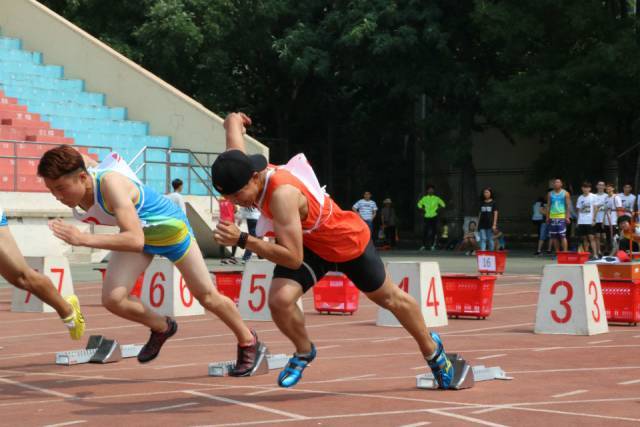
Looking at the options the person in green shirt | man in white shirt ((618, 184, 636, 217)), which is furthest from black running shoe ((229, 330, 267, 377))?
the person in green shirt

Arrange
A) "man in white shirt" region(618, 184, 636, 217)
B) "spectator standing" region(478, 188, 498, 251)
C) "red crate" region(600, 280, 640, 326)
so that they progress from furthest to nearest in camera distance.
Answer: "spectator standing" region(478, 188, 498, 251) → "man in white shirt" region(618, 184, 636, 217) → "red crate" region(600, 280, 640, 326)

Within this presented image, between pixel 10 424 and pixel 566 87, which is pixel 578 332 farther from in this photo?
pixel 566 87

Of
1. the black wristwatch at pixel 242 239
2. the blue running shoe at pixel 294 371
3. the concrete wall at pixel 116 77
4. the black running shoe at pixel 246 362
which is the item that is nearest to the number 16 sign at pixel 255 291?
the black running shoe at pixel 246 362

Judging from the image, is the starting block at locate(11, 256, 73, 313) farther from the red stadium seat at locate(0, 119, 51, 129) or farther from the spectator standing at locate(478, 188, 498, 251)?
the spectator standing at locate(478, 188, 498, 251)

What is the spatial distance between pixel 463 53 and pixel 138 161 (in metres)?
12.9

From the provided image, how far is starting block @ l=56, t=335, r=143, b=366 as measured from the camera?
10.8 metres

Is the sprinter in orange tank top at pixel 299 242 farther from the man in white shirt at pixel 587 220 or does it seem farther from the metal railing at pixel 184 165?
the man in white shirt at pixel 587 220

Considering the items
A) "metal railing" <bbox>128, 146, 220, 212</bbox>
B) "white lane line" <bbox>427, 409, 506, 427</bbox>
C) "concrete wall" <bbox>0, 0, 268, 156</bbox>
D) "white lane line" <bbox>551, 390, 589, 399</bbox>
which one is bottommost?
"white lane line" <bbox>427, 409, 506, 427</bbox>

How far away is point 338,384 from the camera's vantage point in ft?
31.2

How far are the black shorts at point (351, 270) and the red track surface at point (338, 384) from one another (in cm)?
82

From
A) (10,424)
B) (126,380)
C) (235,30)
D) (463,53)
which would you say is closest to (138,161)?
(235,30)

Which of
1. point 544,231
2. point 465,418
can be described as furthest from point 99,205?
point 544,231

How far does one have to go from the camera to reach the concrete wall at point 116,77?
3388 centimetres

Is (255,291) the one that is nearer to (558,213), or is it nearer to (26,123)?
(558,213)
